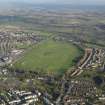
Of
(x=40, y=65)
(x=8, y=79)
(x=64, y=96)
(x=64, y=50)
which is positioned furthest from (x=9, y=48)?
(x=64, y=96)

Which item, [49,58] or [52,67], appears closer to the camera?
[52,67]

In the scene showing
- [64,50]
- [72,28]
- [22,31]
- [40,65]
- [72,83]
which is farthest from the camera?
[72,28]

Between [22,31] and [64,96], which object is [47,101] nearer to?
Answer: [64,96]

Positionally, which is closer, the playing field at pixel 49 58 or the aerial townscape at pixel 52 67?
the aerial townscape at pixel 52 67

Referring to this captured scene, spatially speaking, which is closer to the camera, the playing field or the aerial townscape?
the aerial townscape

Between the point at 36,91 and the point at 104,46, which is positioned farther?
the point at 104,46

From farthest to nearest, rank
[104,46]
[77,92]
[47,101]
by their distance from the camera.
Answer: [104,46] < [77,92] < [47,101]
